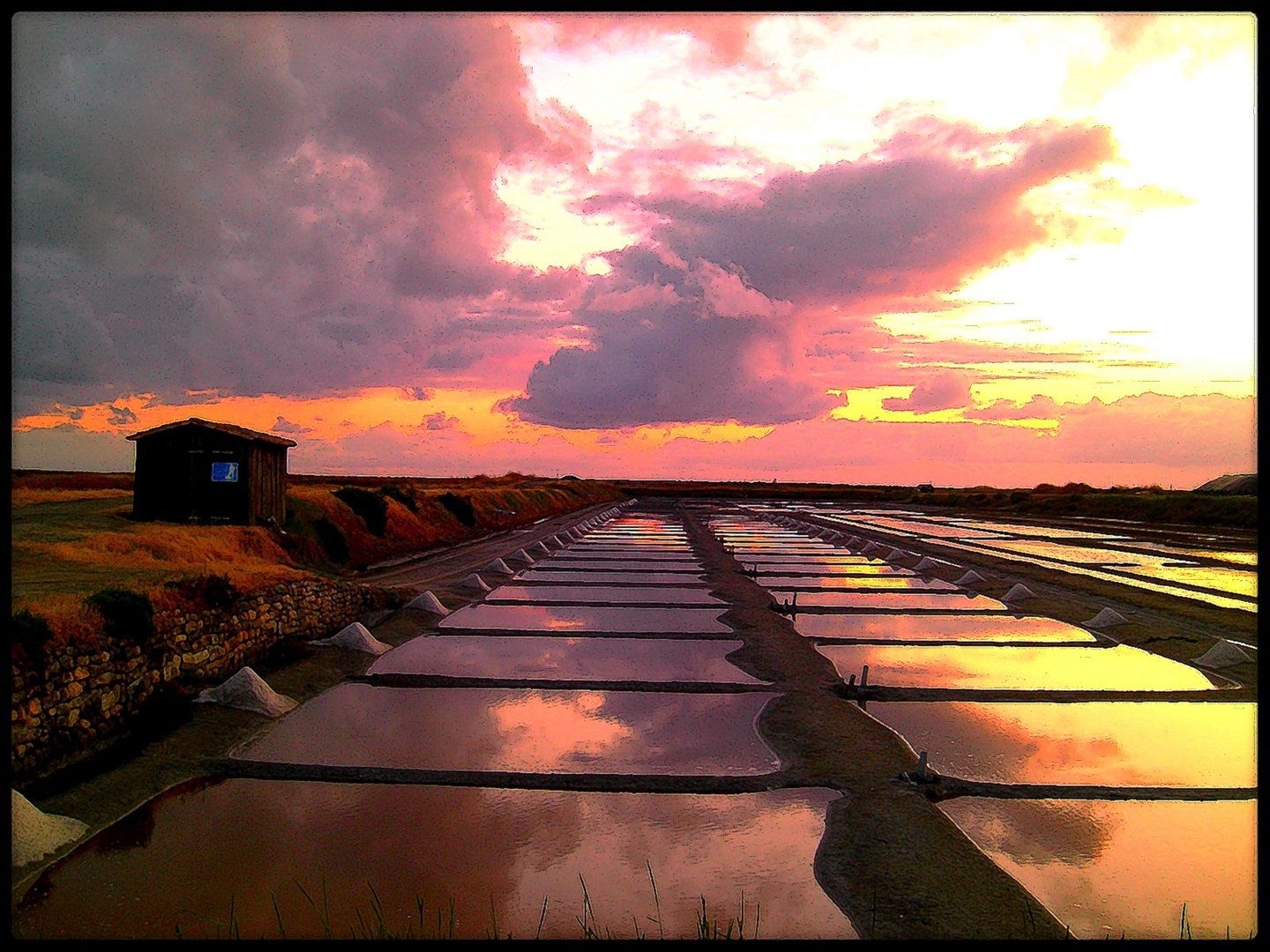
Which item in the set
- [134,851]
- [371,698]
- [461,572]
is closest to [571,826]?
[134,851]

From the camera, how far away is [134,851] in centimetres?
573

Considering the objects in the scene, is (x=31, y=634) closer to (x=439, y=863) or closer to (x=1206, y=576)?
(x=439, y=863)

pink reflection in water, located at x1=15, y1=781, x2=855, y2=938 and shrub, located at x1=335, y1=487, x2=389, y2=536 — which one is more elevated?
shrub, located at x1=335, y1=487, x2=389, y2=536

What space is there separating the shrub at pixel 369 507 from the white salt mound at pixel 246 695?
17794mm

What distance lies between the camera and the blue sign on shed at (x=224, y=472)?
754 inches

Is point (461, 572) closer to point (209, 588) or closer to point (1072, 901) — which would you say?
point (209, 588)

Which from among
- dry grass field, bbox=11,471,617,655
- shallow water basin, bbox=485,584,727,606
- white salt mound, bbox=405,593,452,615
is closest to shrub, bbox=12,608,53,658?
dry grass field, bbox=11,471,617,655

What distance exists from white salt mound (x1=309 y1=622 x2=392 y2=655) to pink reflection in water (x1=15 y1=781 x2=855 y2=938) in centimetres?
527

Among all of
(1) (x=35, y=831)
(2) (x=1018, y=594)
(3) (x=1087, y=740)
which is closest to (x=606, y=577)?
(2) (x=1018, y=594)

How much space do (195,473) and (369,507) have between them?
27.7ft

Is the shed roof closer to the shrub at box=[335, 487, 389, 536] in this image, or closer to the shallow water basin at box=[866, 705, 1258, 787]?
the shrub at box=[335, 487, 389, 536]

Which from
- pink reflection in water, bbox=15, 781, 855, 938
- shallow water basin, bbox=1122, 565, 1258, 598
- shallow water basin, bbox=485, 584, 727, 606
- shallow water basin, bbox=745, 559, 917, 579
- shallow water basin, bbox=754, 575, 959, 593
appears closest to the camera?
pink reflection in water, bbox=15, 781, 855, 938

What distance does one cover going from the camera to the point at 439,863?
18.1 feet

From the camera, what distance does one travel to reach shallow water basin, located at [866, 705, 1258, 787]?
24.7 ft
